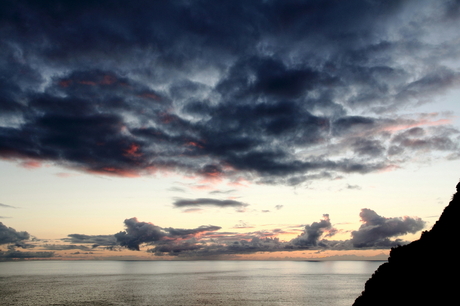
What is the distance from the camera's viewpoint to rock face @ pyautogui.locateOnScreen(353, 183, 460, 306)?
3859 centimetres

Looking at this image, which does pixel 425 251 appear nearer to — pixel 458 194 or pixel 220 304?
pixel 458 194

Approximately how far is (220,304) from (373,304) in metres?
71.0

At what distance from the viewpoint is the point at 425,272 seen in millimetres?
43094

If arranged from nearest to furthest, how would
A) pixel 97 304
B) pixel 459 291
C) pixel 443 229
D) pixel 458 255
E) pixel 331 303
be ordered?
1. pixel 459 291
2. pixel 458 255
3. pixel 443 229
4. pixel 97 304
5. pixel 331 303

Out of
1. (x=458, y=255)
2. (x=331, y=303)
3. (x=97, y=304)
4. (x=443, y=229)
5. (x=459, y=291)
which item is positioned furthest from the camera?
(x=331, y=303)

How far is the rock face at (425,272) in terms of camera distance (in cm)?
3859

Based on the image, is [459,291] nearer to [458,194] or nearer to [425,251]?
[425,251]

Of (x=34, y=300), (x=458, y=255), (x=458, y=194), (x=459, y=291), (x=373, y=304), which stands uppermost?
(x=458, y=194)

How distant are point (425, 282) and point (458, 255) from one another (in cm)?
564

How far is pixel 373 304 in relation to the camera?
48.2m

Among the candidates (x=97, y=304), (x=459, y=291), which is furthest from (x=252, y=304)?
(x=459, y=291)

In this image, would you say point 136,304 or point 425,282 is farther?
point 136,304

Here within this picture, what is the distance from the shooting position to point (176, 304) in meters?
109

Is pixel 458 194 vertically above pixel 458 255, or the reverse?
pixel 458 194
